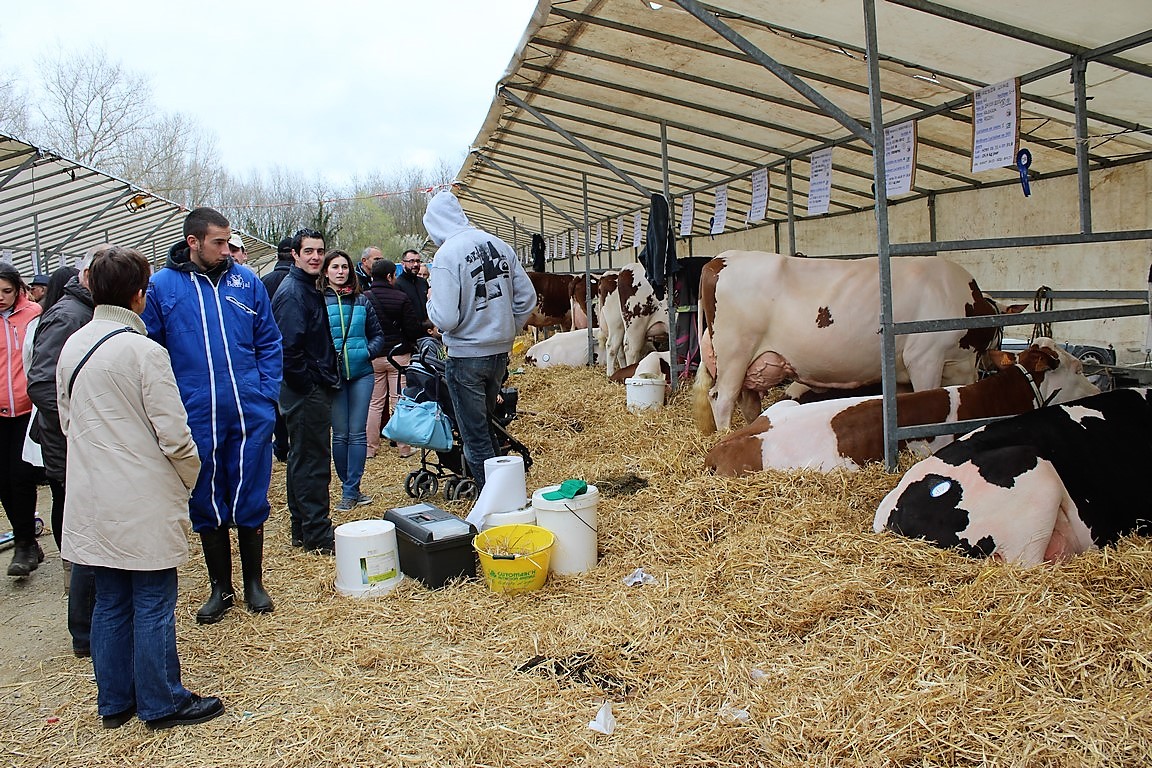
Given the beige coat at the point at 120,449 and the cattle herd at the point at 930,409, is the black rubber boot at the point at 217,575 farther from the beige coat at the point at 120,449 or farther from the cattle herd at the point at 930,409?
the cattle herd at the point at 930,409

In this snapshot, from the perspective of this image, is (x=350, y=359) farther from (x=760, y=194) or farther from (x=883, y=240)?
(x=760, y=194)

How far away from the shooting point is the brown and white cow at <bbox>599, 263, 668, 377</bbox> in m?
10.7

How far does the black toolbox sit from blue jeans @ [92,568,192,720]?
1335 mm

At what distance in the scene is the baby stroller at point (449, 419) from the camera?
568 centimetres

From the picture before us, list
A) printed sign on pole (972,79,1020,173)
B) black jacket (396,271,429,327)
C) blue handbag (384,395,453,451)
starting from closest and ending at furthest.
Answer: printed sign on pole (972,79,1020,173) < blue handbag (384,395,453,451) < black jacket (396,271,429,327)

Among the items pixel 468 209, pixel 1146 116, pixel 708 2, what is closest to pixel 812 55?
pixel 708 2

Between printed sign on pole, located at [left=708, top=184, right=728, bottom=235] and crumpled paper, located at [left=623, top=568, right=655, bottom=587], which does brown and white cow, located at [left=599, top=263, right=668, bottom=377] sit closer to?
printed sign on pole, located at [left=708, top=184, right=728, bottom=235]

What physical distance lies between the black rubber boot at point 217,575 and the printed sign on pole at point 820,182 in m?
5.37

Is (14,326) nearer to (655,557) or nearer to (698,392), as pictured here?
(655,557)

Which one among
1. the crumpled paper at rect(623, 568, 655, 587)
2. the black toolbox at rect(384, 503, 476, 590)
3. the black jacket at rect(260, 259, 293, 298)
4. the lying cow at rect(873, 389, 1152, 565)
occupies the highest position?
the black jacket at rect(260, 259, 293, 298)

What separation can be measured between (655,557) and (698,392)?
296 centimetres

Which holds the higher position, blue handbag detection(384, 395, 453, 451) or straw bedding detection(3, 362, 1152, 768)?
blue handbag detection(384, 395, 453, 451)

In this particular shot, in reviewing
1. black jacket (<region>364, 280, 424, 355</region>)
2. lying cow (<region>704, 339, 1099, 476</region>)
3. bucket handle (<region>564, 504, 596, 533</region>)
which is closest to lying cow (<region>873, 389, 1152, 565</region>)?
lying cow (<region>704, 339, 1099, 476</region>)

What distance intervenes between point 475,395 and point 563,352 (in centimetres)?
771
